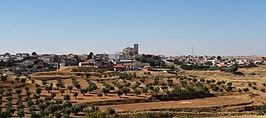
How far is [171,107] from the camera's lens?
50156 mm

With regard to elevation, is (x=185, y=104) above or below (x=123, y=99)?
below

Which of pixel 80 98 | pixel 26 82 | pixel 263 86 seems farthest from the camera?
pixel 263 86

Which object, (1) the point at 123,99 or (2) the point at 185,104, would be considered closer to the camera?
(2) the point at 185,104

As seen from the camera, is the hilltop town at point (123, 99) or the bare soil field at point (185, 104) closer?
the hilltop town at point (123, 99)

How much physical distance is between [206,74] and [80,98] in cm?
5516

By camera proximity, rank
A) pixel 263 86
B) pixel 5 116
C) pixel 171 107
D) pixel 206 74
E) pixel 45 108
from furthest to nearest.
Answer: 1. pixel 206 74
2. pixel 263 86
3. pixel 171 107
4. pixel 45 108
5. pixel 5 116

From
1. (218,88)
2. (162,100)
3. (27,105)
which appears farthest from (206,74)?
(27,105)

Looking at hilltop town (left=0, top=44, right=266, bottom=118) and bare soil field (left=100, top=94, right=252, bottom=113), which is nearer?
hilltop town (left=0, top=44, right=266, bottom=118)

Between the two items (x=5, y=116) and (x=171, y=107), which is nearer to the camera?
(x=5, y=116)

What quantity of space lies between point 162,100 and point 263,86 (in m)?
29.1

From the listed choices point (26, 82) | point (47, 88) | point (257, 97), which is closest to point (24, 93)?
point (47, 88)

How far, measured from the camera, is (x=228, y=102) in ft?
182

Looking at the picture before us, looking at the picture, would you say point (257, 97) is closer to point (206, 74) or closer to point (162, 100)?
point (162, 100)

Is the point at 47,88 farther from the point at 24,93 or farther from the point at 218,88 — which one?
the point at 218,88
